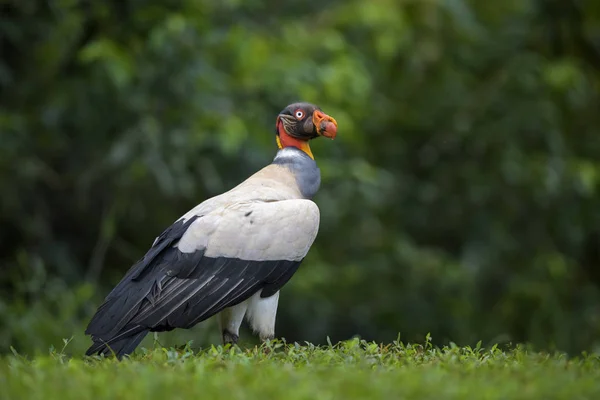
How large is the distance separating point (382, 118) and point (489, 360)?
8.86 metres

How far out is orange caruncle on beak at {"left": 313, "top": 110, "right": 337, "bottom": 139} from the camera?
6699 millimetres

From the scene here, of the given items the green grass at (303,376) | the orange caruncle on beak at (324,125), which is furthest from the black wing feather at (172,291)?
the orange caruncle on beak at (324,125)

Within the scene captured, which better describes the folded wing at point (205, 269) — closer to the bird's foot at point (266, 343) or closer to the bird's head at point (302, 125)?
the bird's foot at point (266, 343)

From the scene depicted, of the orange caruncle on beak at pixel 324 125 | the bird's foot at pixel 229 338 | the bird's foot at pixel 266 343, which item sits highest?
the orange caruncle on beak at pixel 324 125

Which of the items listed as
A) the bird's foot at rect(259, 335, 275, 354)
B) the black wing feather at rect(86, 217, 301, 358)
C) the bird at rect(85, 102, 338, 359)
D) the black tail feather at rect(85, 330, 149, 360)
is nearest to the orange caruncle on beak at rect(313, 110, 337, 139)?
the bird at rect(85, 102, 338, 359)

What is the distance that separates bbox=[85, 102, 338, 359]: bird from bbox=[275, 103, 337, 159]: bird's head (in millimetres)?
607

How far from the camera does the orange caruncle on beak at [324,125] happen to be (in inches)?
264

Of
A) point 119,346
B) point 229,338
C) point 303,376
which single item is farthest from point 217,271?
point 303,376

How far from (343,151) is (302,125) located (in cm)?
548

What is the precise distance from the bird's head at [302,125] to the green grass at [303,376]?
184 centimetres

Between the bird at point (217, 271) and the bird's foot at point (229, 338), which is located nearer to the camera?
the bird at point (217, 271)

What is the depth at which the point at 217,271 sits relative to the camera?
19.1 ft

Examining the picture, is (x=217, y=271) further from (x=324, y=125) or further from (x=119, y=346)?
(x=324, y=125)

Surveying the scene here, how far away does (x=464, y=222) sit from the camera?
545 inches
